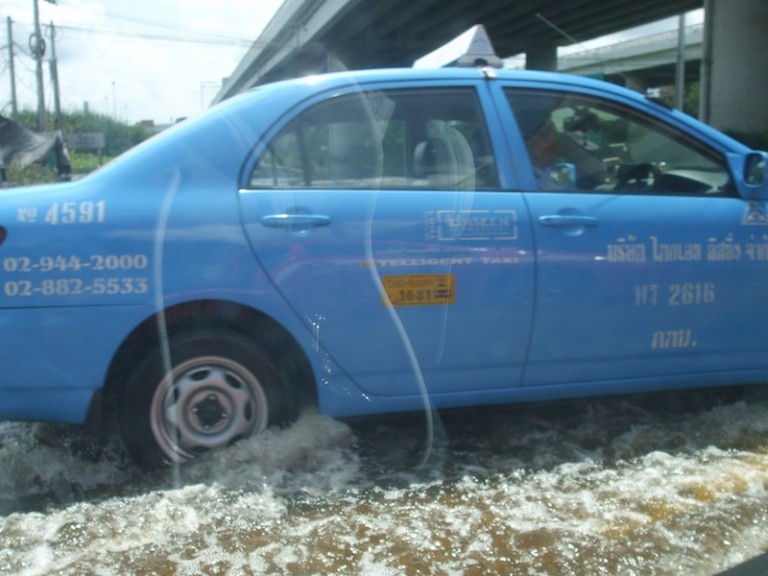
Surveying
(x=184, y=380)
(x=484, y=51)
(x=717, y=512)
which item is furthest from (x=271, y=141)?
(x=717, y=512)

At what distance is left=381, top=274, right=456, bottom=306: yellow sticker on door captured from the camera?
11.9ft

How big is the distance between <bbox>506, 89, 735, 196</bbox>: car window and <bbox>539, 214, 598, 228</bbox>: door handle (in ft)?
0.56

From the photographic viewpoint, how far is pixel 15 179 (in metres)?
17.4

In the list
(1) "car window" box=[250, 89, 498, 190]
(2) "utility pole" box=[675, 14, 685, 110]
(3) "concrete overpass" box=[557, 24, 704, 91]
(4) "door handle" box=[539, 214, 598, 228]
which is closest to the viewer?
(1) "car window" box=[250, 89, 498, 190]

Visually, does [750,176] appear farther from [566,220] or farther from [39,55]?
[39,55]

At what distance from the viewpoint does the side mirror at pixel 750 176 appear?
164 inches

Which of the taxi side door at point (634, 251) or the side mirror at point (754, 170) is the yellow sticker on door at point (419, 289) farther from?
the side mirror at point (754, 170)

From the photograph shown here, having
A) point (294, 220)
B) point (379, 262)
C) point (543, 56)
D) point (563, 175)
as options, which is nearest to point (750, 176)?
point (563, 175)

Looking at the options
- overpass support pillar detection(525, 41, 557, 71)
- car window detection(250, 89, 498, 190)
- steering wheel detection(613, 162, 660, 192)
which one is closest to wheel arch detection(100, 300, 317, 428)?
car window detection(250, 89, 498, 190)

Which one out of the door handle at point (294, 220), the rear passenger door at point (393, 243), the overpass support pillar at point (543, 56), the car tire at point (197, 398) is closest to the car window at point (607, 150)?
the rear passenger door at point (393, 243)

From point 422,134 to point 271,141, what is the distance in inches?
27.5

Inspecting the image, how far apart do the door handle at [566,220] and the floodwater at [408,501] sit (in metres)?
1.04

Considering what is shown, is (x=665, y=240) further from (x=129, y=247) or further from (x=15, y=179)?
(x=15, y=179)

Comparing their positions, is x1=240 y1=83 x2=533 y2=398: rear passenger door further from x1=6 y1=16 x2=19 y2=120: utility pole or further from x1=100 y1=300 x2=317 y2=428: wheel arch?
x1=6 y1=16 x2=19 y2=120: utility pole
